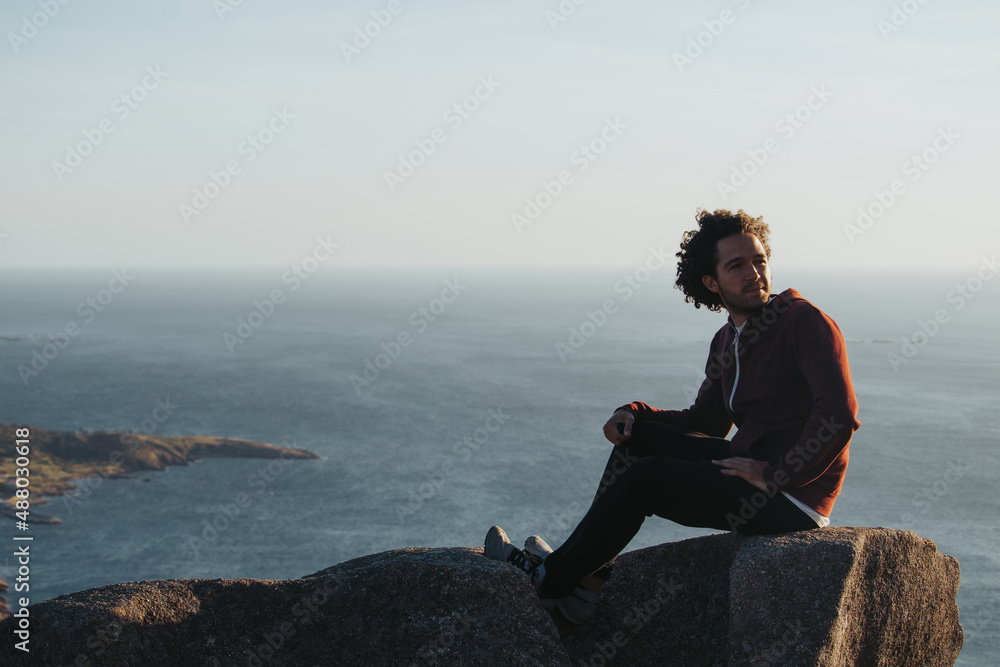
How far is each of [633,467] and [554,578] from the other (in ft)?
2.89

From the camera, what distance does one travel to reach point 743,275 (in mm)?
5074

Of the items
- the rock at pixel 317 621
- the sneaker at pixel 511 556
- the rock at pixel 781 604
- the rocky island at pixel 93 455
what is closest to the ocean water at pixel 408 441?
the rocky island at pixel 93 455

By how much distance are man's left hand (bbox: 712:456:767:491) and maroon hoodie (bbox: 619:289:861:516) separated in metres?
0.05

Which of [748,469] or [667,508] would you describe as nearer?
[748,469]

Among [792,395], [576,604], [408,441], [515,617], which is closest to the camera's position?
[792,395]

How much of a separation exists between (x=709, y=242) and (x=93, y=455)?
3169 inches

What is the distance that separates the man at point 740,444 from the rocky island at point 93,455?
2756 inches

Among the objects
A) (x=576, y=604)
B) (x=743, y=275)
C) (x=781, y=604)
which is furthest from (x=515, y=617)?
(x=743, y=275)

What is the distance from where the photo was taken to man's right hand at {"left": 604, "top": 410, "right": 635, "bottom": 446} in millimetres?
5453

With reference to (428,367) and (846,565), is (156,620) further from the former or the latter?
(428,367)

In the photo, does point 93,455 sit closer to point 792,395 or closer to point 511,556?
point 511,556

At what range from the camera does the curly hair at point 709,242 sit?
5238 millimetres

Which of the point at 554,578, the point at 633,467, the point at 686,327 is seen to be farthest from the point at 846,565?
the point at 686,327

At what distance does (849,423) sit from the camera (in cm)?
430
